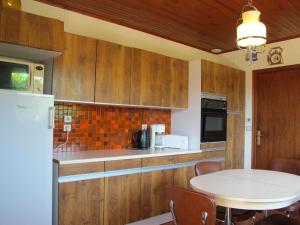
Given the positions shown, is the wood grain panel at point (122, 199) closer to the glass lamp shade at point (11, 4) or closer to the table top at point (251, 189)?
the table top at point (251, 189)

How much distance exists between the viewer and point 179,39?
391 cm

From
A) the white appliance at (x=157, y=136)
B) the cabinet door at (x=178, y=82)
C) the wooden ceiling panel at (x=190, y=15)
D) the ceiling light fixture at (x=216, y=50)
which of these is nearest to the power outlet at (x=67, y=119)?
the white appliance at (x=157, y=136)

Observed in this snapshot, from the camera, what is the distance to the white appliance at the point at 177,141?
3.44 metres

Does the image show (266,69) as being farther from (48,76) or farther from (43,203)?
(43,203)

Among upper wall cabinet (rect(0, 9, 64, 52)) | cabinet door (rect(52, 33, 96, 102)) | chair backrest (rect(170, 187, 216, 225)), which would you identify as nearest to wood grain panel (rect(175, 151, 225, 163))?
cabinet door (rect(52, 33, 96, 102))

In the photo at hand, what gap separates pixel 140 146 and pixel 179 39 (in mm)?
1755

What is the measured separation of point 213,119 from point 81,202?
2149 mm

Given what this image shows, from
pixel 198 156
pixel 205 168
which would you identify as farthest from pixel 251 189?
pixel 198 156

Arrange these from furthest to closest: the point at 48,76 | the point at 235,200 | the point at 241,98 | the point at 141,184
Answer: the point at 241,98
the point at 141,184
the point at 48,76
the point at 235,200

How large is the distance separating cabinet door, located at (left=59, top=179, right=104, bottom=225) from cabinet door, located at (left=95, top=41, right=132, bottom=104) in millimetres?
→ 901

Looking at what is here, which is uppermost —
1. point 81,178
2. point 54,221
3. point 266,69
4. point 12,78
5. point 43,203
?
point 266,69

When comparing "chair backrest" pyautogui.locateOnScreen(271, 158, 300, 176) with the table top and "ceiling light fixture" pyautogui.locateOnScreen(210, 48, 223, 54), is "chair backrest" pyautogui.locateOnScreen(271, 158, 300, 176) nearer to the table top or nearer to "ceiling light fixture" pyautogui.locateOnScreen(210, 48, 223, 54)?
the table top

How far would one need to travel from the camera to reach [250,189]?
1.86m

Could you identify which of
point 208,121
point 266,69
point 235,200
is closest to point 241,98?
point 266,69
